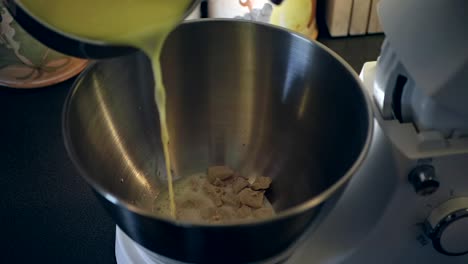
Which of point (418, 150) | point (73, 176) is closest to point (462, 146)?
point (418, 150)

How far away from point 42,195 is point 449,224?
498 mm

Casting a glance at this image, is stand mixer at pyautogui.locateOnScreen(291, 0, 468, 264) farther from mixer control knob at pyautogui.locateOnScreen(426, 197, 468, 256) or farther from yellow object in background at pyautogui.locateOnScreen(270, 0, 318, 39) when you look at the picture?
yellow object in background at pyautogui.locateOnScreen(270, 0, 318, 39)

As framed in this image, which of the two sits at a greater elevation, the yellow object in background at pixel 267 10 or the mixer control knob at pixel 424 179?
the mixer control knob at pixel 424 179

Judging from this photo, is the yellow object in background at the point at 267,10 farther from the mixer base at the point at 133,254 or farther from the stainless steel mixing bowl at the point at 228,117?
the mixer base at the point at 133,254

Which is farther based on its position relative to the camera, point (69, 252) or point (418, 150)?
point (69, 252)

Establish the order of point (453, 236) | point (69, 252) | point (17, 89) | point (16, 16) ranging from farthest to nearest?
point (17, 89)
point (69, 252)
point (453, 236)
point (16, 16)

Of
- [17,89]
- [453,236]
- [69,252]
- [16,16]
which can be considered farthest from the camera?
[17,89]

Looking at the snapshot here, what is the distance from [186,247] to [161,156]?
11.2 inches

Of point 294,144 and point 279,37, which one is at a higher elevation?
point 279,37

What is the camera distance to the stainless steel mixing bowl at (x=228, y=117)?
561 millimetres

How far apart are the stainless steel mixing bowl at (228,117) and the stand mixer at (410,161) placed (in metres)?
0.03

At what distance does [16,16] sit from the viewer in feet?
1.44

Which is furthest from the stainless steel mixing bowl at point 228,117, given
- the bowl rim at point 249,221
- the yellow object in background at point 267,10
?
the yellow object in background at point 267,10

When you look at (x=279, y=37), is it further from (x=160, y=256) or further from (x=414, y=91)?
(x=160, y=256)
